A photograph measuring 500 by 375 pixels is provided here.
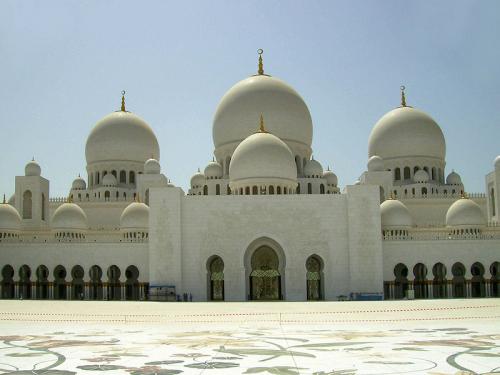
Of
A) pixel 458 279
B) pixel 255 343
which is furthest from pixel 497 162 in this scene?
pixel 255 343

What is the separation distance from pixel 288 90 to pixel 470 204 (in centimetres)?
1203

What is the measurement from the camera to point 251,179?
32875mm

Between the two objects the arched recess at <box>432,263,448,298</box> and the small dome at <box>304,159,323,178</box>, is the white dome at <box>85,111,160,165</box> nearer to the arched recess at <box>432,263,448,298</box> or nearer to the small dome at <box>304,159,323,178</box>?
the small dome at <box>304,159,323,178</box>

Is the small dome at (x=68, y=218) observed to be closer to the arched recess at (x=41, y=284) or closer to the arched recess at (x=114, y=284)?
the arched recess at (x=41, y=284)

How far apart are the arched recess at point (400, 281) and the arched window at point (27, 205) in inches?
875

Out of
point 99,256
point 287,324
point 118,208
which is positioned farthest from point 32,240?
point 287,324

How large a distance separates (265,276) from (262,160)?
5.66 metres

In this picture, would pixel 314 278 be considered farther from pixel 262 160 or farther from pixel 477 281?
pixel 477 281

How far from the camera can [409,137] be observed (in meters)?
42.8

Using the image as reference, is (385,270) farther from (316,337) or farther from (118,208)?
(316,337)

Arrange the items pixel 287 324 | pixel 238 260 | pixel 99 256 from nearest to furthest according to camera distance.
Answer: pixel 287 324
pixel 238 260
pixel 99 256

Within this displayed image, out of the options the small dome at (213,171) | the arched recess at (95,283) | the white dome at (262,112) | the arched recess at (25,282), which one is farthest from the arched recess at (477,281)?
the arched recess at (25,282)

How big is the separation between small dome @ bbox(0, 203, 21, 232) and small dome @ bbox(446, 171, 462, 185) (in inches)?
1050

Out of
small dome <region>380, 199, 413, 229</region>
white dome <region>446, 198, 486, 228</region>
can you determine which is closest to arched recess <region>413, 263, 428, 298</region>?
small dome <region>380, 199, 413, 229</region>
